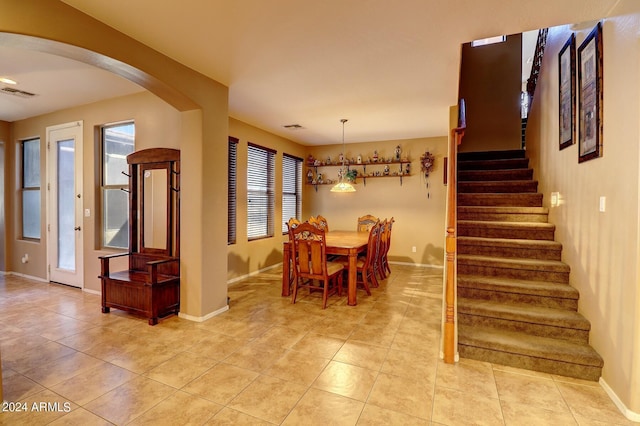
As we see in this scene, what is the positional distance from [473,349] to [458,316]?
1.13 ft

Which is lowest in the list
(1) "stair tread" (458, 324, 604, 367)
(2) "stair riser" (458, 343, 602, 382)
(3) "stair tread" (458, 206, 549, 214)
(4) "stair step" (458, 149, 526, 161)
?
(2) "stair riser" (458, 343, 602, 382)

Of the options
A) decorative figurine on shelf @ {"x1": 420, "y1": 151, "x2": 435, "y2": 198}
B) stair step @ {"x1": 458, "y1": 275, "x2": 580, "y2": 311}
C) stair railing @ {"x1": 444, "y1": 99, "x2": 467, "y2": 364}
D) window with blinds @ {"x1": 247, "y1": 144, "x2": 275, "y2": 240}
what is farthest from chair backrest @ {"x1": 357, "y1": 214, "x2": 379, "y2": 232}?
stair railing @ {"x1": 444, "y1": 99, "x2": 467, "y2": 364}

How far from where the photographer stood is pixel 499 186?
406 centimetres

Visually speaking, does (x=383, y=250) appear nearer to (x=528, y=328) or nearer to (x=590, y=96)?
(x=528, y=328)

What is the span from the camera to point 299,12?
2.10 m

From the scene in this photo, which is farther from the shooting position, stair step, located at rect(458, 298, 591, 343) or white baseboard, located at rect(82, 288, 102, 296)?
white baseboard, located at rect(82, 288, 102, 296)

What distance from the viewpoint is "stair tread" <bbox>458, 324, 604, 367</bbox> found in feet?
7.20

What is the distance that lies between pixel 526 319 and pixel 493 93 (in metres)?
4.59

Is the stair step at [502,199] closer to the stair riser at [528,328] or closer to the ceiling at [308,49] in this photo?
the ceiling at [308,49]

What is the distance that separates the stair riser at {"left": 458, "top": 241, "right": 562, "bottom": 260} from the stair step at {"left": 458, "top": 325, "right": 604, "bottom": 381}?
90cm

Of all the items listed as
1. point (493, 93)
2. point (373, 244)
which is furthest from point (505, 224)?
point (493, 93)

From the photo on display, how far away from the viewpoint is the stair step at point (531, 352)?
2180mm

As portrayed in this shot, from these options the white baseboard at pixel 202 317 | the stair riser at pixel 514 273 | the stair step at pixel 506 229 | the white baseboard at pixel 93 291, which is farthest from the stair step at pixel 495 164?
the white baseboard at pixel 93 291

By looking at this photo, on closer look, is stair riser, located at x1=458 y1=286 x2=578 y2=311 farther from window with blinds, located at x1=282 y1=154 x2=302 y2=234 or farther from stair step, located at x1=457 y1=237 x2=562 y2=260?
window with blinds, located at x1=282 y1=154 x2=302 y2=234
